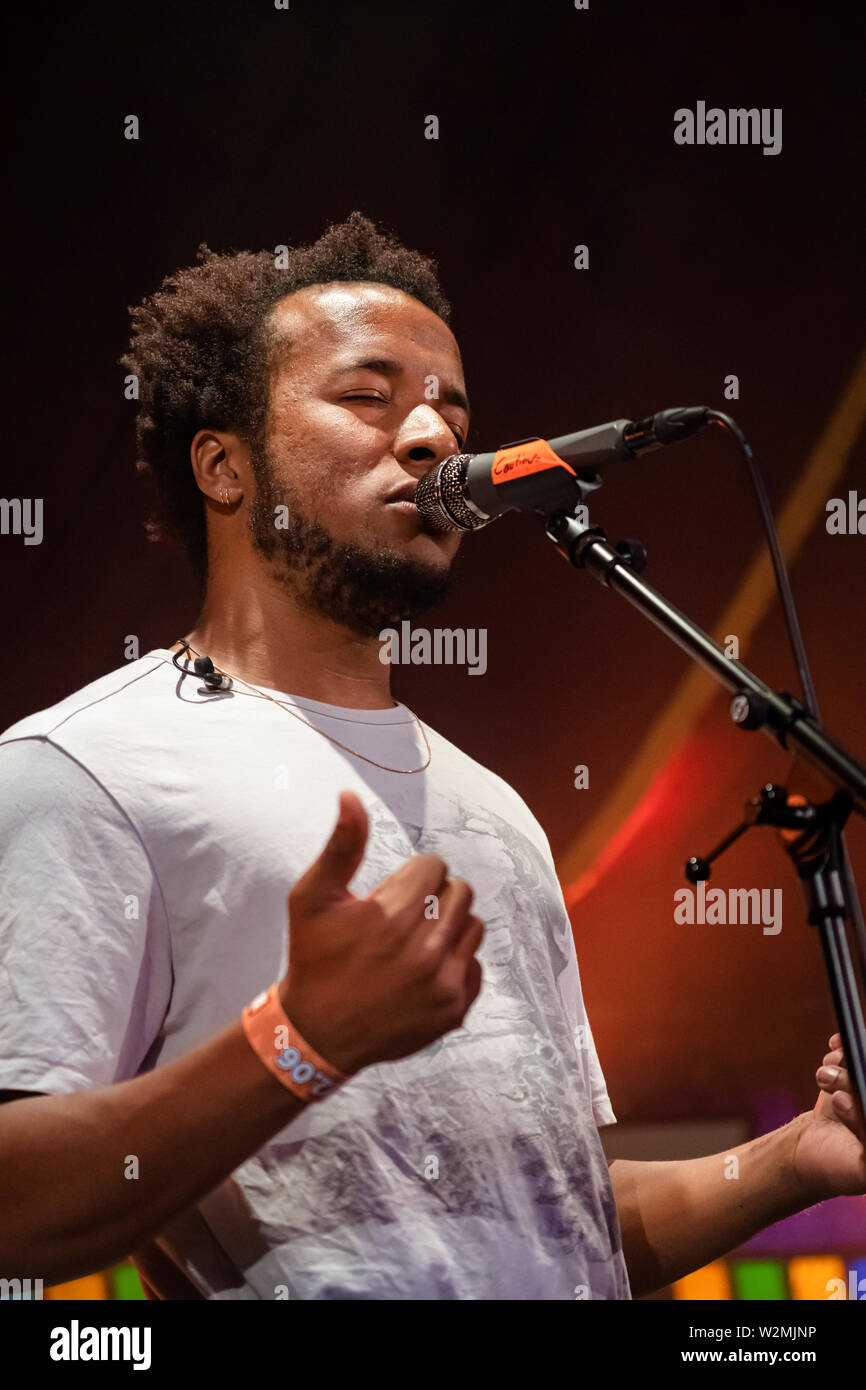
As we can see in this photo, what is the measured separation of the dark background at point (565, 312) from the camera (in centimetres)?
193

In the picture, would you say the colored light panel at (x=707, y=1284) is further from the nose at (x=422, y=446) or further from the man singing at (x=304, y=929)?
the nose at (x=422, y=446)

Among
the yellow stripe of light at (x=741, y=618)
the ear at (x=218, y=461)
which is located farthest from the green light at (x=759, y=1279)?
the ear at (x=218, y=461)

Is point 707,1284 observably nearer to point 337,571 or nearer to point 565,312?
point 337,571

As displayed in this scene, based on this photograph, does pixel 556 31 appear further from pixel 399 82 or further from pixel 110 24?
pixel 110 24

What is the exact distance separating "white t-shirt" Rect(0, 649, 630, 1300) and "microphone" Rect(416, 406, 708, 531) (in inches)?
15.9

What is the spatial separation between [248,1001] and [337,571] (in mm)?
588

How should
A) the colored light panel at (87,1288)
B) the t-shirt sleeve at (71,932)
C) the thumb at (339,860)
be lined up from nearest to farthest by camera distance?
the thumb at (339,860)
the t-shirt sleeve at (71,932)
the colored light panel at (87,1288)

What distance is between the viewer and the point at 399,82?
205 cm

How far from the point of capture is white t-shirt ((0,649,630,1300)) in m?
1.33

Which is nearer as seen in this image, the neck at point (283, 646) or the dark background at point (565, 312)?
the neck at point (283, 646)

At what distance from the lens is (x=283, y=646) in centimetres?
170

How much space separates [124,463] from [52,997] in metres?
0.94

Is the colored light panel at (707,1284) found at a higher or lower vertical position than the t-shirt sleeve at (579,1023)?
lower

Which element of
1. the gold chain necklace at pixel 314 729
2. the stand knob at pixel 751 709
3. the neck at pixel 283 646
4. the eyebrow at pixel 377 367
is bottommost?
the stand knob at pixel 751 709
